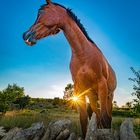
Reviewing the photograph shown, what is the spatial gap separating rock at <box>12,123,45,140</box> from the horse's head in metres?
1.80

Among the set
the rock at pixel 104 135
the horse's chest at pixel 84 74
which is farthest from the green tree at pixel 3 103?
the rock at pixel 104 135

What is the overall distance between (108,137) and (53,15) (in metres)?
2.55

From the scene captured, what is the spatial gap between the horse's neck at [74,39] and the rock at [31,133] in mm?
1782

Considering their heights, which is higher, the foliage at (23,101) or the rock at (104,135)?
the foliage at (23,101)

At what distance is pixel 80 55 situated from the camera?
20.5 ft

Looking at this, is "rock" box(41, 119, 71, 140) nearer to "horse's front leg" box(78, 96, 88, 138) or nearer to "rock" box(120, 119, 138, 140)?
"horse's front leg" box(78, 96, 88, 138)

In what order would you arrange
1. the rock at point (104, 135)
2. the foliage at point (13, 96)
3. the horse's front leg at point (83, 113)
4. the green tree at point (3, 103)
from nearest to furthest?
the rock at point (104, 135), the horse's front leg at point (83, 113), the green tree at point (3, 103), the foliage at point (13, 96)

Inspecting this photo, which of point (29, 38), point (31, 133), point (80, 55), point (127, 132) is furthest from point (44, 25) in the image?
point (127, 132)

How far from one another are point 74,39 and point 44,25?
68 cm

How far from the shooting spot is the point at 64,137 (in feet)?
22.3

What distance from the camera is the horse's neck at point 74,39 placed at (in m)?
→ 6.26

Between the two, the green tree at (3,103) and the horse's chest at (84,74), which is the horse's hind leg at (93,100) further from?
A: the green tree at (3,103)

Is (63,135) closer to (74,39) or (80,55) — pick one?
(80,55)

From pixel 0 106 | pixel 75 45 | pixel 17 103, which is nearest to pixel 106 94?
pixel 75 45
